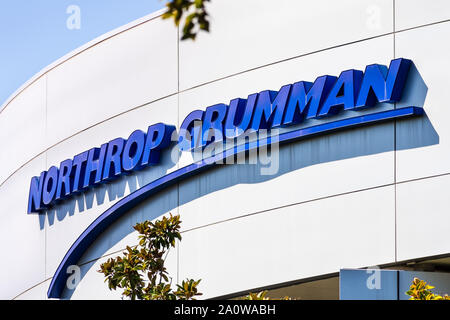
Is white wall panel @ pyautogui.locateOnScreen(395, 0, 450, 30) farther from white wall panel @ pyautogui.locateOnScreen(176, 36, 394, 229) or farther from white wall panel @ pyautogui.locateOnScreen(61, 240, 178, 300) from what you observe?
white wall panel @ pyautogui.locateOnScreen(61, 240, 178, 300)

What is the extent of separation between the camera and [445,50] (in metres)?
17.6

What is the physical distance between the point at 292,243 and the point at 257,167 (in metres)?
1.84

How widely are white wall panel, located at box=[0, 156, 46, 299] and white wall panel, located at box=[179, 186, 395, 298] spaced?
6921 mm

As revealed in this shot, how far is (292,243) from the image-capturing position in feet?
63.6

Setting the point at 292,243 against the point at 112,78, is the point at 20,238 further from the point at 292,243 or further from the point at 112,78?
the point at 292,243

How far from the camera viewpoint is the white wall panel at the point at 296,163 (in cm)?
1830

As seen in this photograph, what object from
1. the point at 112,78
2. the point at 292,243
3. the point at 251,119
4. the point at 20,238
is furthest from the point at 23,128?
the point at 292,243

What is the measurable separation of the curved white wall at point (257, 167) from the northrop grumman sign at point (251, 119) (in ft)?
0.94

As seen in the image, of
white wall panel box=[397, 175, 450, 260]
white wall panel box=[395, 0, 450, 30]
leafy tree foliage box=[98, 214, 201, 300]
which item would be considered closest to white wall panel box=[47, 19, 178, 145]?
white wall panel box=[395, 0, 450, 30]

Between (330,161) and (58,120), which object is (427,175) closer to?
(330,161)

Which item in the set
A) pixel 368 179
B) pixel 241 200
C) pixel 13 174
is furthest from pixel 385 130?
pixel 13 174

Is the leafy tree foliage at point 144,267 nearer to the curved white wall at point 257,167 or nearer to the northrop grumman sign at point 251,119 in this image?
the curved white wall at point 257,167

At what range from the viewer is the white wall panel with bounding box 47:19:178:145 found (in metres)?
23.3

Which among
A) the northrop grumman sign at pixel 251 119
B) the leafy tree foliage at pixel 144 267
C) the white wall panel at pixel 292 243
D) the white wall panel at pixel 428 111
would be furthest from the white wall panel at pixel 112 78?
the leafy tree foliage at pixel 144 267
